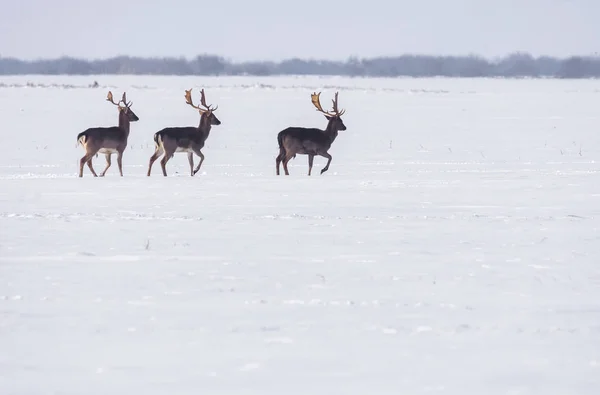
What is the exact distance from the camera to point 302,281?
8391 millimetres

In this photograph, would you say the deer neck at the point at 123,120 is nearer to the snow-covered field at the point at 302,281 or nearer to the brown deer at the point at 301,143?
the snow-covered field at the point at 302,281

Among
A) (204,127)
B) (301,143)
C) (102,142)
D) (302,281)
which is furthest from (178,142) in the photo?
(302,281)

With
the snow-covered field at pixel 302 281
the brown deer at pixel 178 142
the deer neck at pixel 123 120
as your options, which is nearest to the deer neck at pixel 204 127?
the brown deer at pixel 178 142

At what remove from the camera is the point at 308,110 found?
148ft


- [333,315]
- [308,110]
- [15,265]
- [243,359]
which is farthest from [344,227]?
[308,110]

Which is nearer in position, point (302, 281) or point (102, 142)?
point (302, 281)

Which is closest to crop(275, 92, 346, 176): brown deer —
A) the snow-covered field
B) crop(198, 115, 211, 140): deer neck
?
the snow-covered field

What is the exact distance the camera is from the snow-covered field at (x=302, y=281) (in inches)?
225

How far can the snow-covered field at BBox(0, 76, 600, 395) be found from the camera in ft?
18.7

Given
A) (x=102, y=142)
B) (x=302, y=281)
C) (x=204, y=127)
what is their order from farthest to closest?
1. (x=204, y=127)
2. (x=102, y=142)
3. (x=302, y=281)

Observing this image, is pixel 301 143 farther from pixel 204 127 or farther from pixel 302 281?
pixel 302 281

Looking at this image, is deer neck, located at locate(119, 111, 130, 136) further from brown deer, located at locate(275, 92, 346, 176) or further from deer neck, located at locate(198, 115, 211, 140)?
brown deer, located at locate(275, 92, 346, 176)

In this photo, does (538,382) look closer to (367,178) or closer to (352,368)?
(352,368)

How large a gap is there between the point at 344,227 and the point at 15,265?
3722 mm
